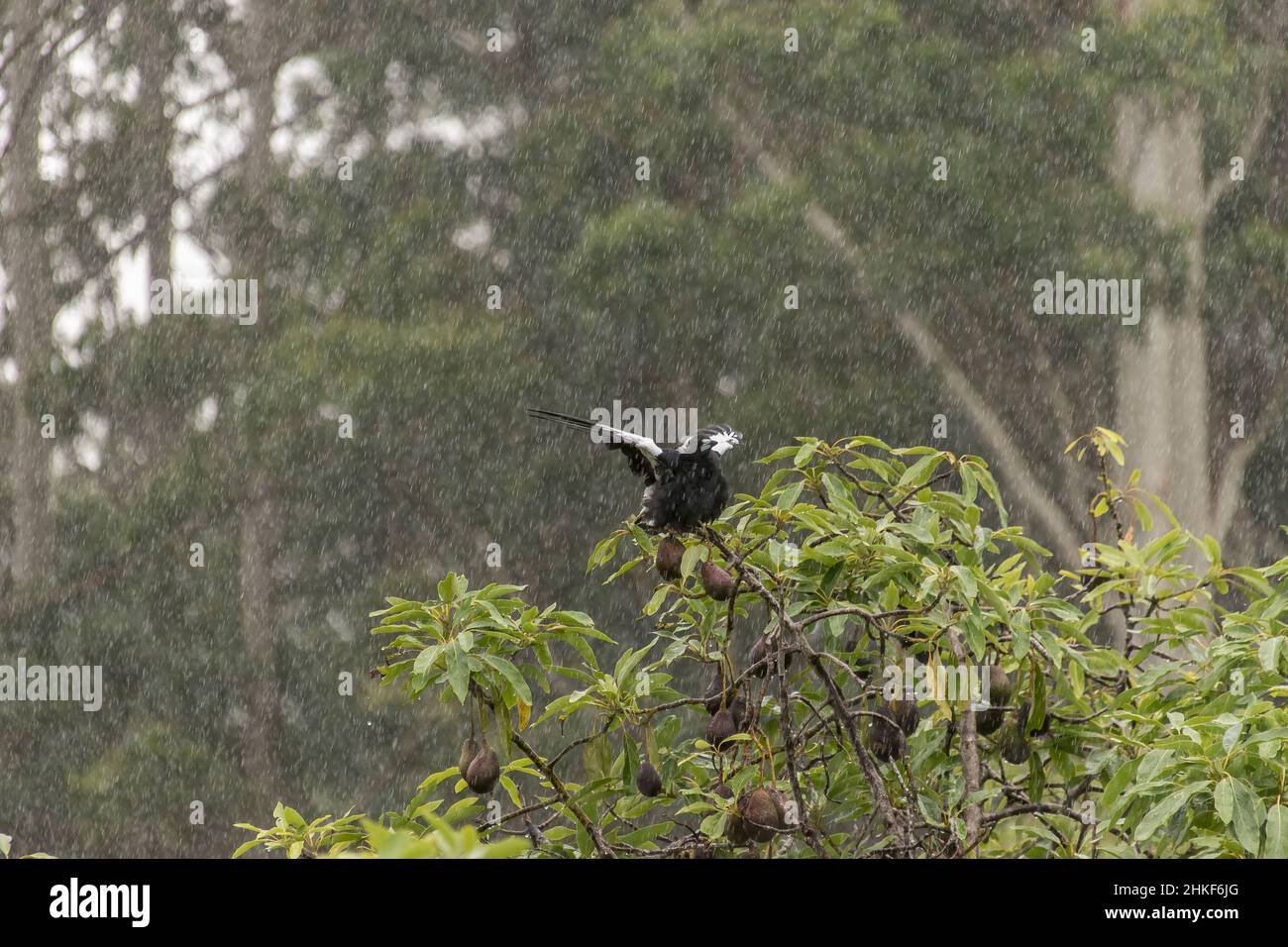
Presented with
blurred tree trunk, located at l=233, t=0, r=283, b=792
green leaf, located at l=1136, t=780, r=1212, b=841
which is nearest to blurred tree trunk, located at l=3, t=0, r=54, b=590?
blurred tree trunk, located at l=233, t=0, r=283, b=792

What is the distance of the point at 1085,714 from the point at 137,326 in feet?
29.9

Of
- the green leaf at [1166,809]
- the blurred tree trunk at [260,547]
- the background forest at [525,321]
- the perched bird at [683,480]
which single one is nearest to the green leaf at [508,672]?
the perched bird at [683,480]

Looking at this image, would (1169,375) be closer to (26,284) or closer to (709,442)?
(26,284)

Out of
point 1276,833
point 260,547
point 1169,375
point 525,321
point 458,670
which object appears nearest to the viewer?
point 1276,833

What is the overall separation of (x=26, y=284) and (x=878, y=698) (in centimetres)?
1050

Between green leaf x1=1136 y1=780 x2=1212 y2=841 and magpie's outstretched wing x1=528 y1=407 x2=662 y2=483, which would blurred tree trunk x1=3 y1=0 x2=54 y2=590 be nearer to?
magpie's outstretched wing x1=528 y1=407 x2=662 y2=483

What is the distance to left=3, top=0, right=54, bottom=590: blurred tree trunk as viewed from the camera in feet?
39.1

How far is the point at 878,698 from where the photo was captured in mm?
2961

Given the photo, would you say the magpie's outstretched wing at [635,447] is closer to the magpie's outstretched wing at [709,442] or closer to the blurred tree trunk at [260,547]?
the magpie's outstretched wing at [709,442]

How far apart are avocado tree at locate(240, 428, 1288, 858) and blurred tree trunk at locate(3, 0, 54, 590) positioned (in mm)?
9630

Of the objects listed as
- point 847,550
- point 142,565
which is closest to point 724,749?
point 847,550

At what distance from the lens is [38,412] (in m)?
11.5

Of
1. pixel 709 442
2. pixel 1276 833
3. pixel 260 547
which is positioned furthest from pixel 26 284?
pixel 1276 833

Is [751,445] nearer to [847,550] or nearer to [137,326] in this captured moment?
[137,326]
